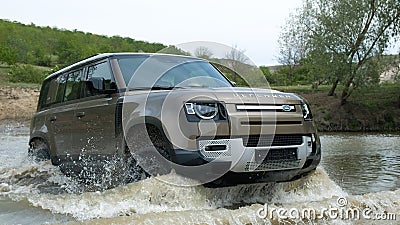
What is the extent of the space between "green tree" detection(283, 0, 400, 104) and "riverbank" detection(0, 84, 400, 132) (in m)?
1.42

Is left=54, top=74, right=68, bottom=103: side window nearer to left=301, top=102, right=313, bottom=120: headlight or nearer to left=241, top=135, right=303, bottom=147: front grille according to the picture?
left=241, top=135, right=303, bottom=147: front grille

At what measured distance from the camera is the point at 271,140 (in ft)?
13.9

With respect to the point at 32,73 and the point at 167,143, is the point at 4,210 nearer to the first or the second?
the point at 167,143

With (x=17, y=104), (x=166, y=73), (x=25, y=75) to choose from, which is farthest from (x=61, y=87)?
(x=25, y=75)

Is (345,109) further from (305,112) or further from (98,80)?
(98,80)

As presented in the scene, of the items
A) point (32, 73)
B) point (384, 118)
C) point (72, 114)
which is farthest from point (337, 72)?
point (32, 73)

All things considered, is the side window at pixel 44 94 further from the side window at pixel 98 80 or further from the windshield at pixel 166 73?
the windshield at pixel 166 73

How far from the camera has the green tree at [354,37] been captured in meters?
24.8

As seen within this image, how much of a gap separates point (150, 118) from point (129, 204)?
868 millimetres

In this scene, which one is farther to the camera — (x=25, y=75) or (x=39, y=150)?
(x=25, y=75)

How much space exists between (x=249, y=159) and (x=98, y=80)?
2029 mm

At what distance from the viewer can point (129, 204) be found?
4.25m

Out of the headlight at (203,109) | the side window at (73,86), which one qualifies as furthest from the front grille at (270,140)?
the side window at (73,86)

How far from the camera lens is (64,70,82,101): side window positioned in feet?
19.7
